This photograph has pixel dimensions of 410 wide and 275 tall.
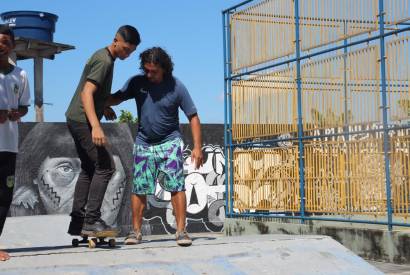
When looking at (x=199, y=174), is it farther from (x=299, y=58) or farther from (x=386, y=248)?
(x=386, y=248)

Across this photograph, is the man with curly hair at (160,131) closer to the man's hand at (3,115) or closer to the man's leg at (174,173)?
the man's leg at (174,173)

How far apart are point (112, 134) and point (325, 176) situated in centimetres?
694

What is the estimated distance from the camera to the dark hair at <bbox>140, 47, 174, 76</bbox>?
6285 mm

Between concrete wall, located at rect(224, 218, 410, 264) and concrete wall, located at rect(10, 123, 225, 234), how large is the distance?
14.3ft

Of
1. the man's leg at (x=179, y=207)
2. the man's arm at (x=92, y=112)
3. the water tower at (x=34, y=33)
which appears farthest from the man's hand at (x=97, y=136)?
the water tower at (x=34, y=33)

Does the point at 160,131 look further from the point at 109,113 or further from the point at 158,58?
the point at 158,58

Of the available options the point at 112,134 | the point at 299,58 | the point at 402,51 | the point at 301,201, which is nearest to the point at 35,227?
the point at 301,201

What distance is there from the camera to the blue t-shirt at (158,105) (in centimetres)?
639

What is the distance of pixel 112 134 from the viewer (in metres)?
15.8

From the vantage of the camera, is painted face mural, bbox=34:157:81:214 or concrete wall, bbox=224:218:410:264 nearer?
concrete wall, bbox=224:218:410:264

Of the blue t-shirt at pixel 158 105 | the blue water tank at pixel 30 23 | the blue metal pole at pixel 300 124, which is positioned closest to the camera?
the blue t-shirt at pixel 158 105

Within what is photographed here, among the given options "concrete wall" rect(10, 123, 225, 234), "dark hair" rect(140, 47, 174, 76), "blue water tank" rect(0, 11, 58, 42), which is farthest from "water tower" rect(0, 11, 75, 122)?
"dark hair" rect(140, 47, 174, 76)

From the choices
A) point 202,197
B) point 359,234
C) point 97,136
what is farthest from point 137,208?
point 202,197

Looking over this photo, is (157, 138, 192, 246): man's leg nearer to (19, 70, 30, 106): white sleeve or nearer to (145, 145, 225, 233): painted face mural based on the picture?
(19, 70, 30, 106): white sleeve
